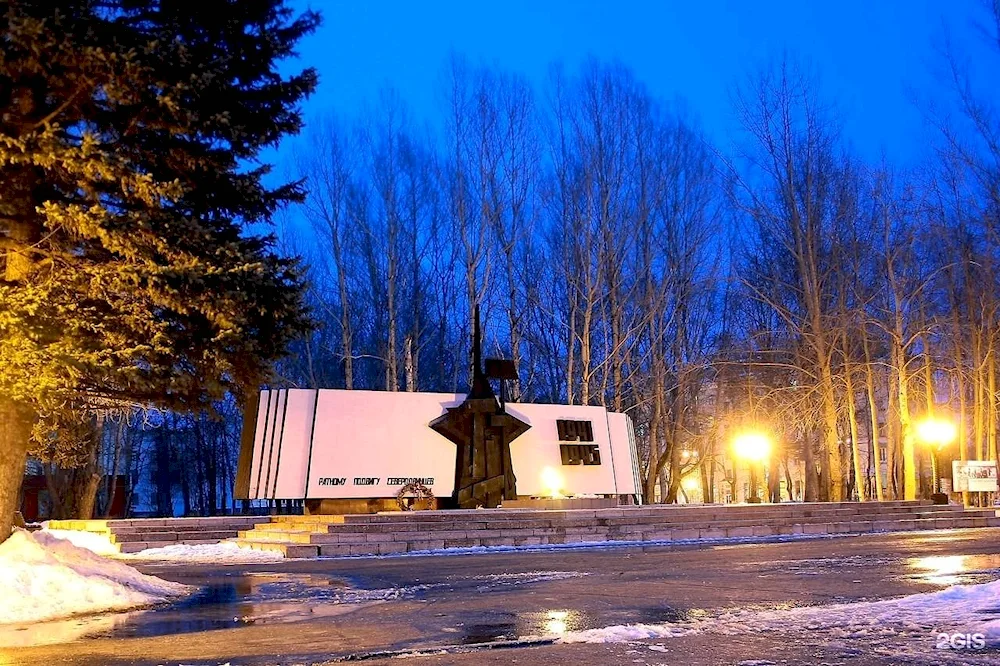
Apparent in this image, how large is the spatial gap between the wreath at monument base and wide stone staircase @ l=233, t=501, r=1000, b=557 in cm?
327

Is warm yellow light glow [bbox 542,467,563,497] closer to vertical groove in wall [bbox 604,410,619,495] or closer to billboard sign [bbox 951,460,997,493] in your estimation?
vertical groove in wall [bbox 604,410,619,495]

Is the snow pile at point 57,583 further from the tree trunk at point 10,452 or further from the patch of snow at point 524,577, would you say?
the patch of snow at point 524,577

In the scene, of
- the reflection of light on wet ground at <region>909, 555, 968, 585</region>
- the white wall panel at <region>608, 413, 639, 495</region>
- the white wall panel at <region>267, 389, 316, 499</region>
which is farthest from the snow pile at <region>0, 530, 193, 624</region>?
the white wall panel at <region>608, 413, 639, 495</region>

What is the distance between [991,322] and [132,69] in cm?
3135

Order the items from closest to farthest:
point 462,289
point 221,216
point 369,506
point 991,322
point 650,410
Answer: point 221,216 → point 369,506 → point 991,322 → point 650,410 → point 462,289

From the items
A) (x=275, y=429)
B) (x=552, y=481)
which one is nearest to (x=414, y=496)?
(x=275, y=429)

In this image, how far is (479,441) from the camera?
85.6 ft

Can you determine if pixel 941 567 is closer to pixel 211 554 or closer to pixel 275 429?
pixel 211 554

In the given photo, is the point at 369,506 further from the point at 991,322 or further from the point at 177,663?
the point at 991,322

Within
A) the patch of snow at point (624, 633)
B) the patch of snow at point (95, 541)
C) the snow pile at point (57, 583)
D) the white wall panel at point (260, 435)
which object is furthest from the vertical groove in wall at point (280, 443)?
the patch of snow at point (624, 633)

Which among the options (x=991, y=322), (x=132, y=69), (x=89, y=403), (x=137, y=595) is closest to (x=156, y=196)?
(x=132, y=69)

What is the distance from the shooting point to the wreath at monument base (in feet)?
82.3

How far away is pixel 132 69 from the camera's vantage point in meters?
9.65

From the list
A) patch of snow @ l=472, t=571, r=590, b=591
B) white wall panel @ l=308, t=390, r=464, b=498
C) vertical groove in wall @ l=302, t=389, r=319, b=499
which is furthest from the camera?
white wall panel @ l=308, t=390, r=464, b=498
